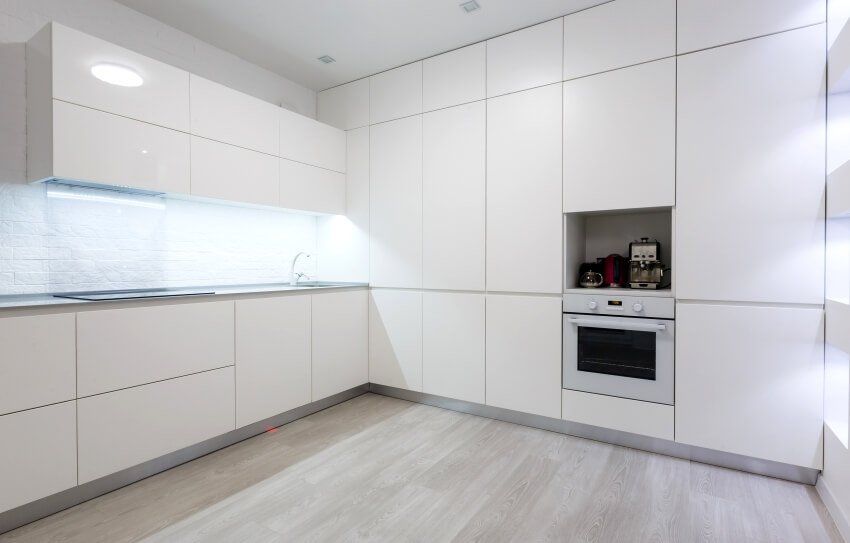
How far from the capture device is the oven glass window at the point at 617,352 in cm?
269

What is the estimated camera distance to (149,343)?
234 cm

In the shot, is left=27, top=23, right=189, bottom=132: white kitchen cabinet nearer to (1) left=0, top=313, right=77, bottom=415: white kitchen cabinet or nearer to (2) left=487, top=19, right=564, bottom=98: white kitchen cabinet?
(1) left=0, top=313, right=77, bottom=415: white kitchen cabinet

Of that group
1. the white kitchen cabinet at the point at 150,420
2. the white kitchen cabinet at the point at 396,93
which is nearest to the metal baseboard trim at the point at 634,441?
the white kitchen cabinet at the point at 150,420

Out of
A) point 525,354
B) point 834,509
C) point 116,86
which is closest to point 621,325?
point 525,354

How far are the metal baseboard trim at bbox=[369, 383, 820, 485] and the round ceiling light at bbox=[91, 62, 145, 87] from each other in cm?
285

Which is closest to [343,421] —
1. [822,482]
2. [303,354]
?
[303,354]

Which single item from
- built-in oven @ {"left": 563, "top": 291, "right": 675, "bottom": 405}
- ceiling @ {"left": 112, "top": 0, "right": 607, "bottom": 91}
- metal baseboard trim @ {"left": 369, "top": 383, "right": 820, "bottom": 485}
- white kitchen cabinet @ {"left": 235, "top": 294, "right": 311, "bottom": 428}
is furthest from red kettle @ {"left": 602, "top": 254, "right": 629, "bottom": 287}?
white kitchen cabinet @ {"left": 235, "top": 294, "right": 311, "bottom": 428}

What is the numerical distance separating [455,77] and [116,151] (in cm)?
234

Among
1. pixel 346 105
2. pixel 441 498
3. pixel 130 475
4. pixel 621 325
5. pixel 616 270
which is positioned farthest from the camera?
pixel 346 105

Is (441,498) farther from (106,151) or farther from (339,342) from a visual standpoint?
(106,151)

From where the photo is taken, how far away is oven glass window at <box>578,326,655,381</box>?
2686 millimetres

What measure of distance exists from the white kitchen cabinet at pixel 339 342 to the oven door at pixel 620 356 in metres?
1.75

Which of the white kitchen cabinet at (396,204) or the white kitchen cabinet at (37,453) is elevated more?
the white kitchen cabinet at (396,204)

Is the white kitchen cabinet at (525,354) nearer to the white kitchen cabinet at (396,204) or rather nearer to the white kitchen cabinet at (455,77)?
the white kitchen cabinet at (396,204)
